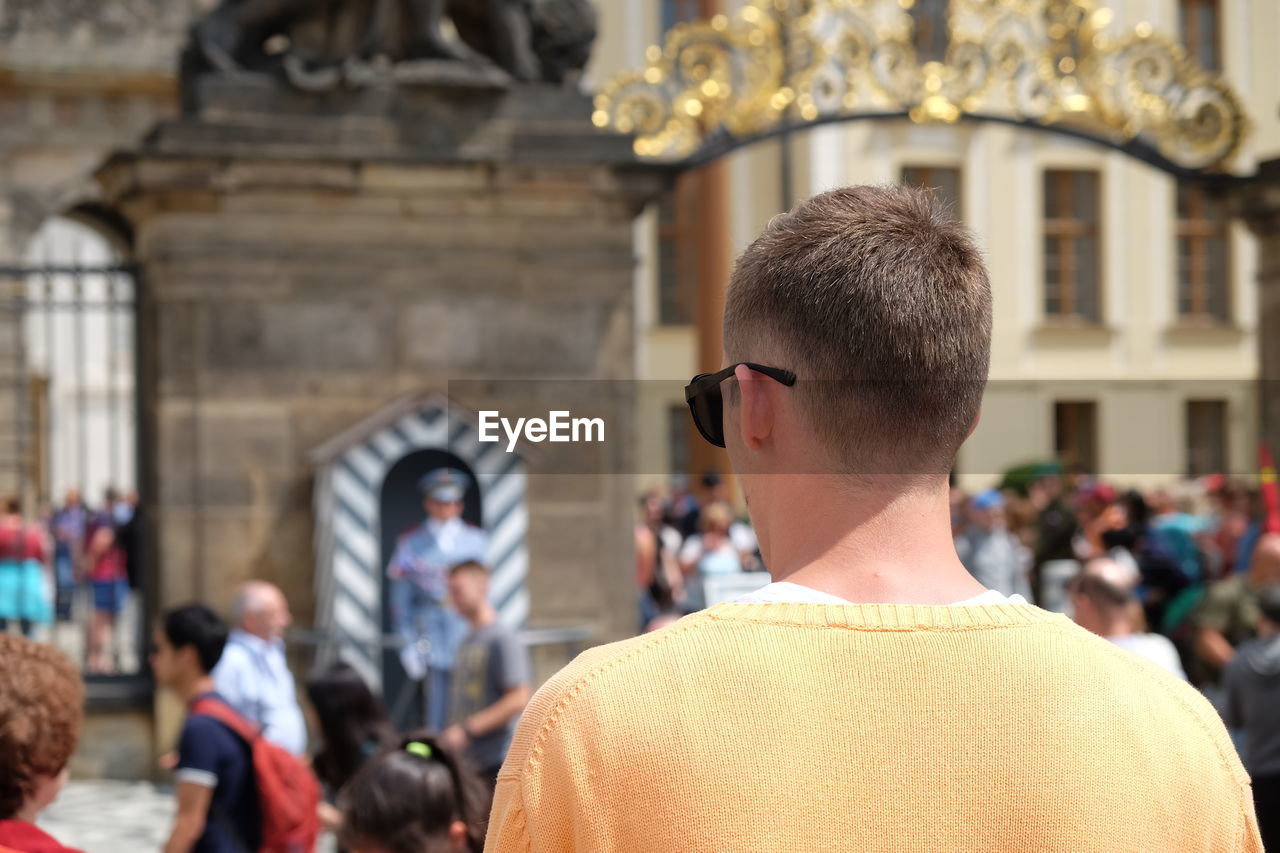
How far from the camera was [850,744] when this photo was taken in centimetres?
138

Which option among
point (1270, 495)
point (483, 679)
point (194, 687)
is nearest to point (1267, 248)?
point (1270, 495)

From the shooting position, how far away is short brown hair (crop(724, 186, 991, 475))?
4.77ft

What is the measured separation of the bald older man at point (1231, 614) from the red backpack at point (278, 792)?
13.5 ft

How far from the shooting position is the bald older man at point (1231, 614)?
7578 mm

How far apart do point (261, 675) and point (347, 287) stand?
126 inches

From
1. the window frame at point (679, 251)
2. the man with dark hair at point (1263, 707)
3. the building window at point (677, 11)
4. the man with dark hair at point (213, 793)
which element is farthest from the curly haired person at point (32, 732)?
the building window at point (677, 11)

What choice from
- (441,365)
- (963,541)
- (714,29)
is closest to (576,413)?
(441,365)

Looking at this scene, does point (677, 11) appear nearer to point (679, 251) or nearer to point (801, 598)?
point (679, 251)

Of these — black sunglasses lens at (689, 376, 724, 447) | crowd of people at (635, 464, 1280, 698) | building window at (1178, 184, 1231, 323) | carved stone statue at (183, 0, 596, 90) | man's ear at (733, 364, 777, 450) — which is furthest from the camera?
building window at (1178, 184, 1231, 323)

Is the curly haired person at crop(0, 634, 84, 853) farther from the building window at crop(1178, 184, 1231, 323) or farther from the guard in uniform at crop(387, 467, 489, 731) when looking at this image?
the building window at crop(1178, 184, 1231, 323)

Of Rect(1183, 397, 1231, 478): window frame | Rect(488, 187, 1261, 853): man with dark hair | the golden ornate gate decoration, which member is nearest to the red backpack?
Rect(1183, 397, 1231, 478): window frame

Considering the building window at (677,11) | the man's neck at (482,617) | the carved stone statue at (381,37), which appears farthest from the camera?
the building window at (677,11)

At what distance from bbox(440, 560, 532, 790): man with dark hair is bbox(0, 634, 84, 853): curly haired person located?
3.07 m

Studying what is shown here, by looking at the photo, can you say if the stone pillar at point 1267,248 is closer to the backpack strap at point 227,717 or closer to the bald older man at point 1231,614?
the bald older man at point 1231,614
